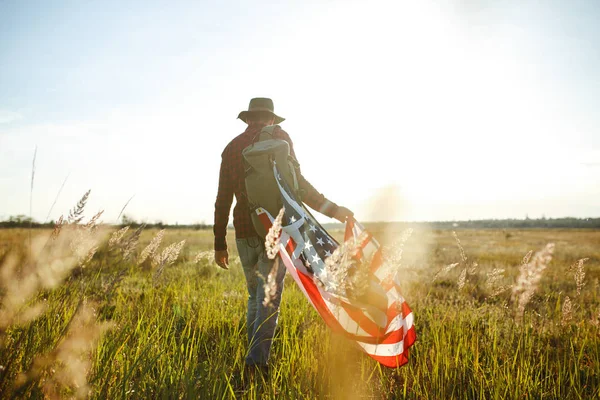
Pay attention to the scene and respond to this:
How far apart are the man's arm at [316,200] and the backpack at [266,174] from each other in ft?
1.20

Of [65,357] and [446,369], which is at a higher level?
[65,357]

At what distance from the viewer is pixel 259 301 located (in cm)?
344

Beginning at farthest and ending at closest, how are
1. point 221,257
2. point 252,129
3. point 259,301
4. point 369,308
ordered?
1. point 221,257
2. point 252,129
3. point 259,301
4. point 369,308

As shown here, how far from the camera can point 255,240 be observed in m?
3.62

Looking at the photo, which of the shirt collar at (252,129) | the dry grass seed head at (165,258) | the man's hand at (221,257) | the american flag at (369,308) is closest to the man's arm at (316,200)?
the shirt collar at (252,129)

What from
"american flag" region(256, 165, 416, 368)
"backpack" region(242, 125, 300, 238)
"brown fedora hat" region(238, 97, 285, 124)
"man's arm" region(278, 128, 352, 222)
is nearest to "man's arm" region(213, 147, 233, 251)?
"brown fedora hat" region(238, 97, 285, 124)

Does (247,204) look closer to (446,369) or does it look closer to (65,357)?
(65,357)

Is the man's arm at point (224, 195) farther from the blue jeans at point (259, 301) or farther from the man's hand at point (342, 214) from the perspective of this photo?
the man's hand at point (342, 214)

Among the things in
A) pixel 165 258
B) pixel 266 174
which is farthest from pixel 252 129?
pixel 165 258

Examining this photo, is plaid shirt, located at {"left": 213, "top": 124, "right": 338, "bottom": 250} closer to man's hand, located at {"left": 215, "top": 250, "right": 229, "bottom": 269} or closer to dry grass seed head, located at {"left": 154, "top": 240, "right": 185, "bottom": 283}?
man's hand, located at {"left": 215, "top": 250, "right": 229, "bottom": 269}

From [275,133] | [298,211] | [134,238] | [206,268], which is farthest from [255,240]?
[206,268]

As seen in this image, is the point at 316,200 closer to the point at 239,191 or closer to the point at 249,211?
the point at 249,211

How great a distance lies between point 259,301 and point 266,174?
1.20 m

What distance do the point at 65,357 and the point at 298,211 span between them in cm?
189
